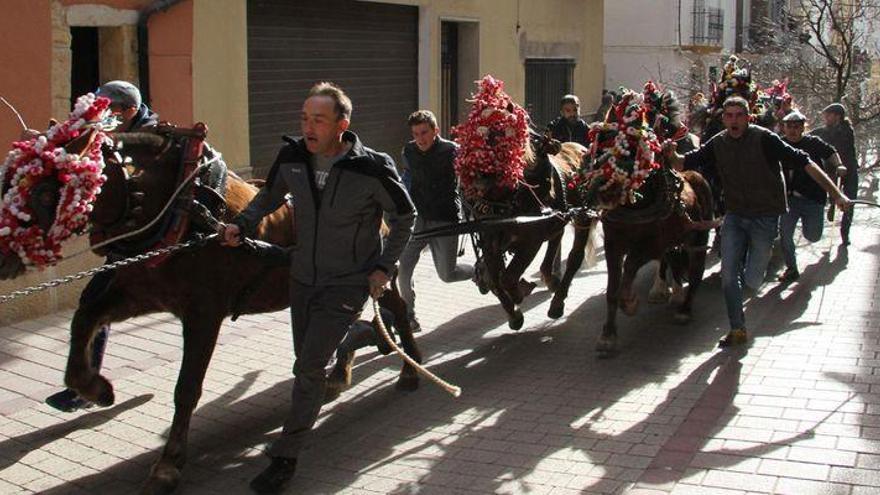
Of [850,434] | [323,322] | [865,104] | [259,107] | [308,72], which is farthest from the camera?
[865,104]

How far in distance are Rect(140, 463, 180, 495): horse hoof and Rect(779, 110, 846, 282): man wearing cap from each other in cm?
684

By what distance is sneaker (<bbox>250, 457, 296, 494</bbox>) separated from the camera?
17.6 feet

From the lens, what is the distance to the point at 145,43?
34.1 feet

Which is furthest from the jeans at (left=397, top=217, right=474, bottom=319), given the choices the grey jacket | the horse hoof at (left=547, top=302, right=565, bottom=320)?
the grey jacket

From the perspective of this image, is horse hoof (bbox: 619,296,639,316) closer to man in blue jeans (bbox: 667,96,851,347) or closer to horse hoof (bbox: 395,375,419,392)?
man in blue jeans (bbox: 667,96,851,347)

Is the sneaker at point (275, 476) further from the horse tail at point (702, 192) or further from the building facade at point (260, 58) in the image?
the horse tail at point (702, 192)

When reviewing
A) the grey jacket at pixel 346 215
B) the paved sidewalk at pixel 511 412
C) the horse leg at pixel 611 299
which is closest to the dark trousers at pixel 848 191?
the paved sidewalk at pixel 511 412

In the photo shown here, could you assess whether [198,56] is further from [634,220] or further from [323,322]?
[323,322]

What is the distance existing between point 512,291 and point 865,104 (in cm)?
974

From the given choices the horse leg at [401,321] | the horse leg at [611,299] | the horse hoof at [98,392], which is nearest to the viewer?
the horse hoof at [98,392]

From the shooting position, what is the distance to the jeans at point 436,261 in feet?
28.3

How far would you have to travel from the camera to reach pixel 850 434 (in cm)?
603

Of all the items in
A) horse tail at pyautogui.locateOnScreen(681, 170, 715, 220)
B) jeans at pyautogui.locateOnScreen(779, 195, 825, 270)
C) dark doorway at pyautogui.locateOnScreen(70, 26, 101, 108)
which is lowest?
jeans at pyautogui.locateOnScreen(779, 195, 825, 270)

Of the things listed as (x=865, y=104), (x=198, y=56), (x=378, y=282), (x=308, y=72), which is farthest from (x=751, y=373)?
(x=865, y=104)
